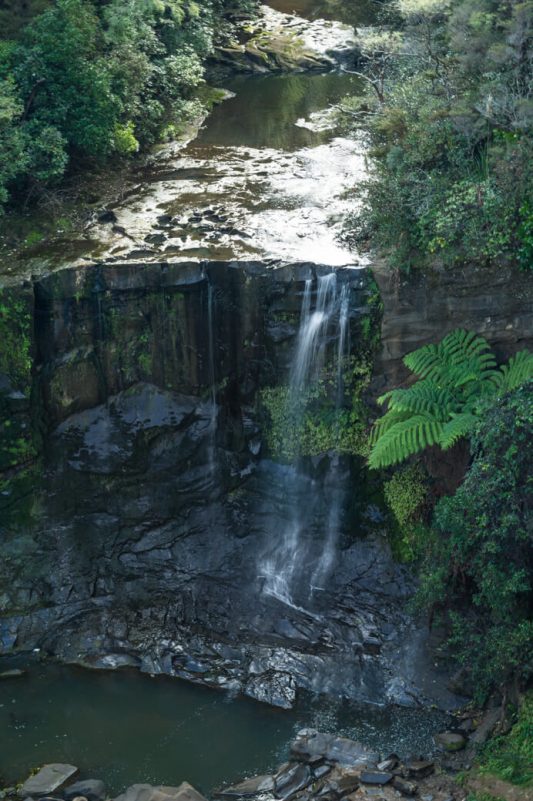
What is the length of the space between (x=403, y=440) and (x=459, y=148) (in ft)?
14.6

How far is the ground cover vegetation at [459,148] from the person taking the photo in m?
11.6

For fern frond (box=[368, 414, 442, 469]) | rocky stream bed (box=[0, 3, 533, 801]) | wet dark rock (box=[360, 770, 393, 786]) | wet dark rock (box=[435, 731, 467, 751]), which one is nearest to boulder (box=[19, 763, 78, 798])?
rocky stream bed (box=[0, 3, 533, 801])

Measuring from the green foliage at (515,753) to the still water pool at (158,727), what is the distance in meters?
0.99

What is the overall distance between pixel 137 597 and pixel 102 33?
9777mm

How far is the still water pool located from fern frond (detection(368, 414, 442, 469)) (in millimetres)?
3112

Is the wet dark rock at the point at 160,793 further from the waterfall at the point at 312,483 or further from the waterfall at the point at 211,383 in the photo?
the waterfall at the point at 211,383

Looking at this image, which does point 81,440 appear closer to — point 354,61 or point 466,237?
point 466,237

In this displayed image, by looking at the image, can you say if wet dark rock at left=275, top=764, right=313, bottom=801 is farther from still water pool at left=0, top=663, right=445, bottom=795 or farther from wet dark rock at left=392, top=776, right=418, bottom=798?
wet dark rock at left=392, top=776, right=418, bottom=798

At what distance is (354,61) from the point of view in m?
21.2

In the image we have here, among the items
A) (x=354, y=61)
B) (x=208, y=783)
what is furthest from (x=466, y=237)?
(x=354, y=61)

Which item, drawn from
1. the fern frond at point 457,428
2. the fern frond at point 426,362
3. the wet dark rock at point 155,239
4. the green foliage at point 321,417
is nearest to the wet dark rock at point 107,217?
the wet dark rock at point 155,239

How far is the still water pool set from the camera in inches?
410

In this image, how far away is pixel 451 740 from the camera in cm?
1027

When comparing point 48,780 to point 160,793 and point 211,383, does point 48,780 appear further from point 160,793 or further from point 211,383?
point 211,383
